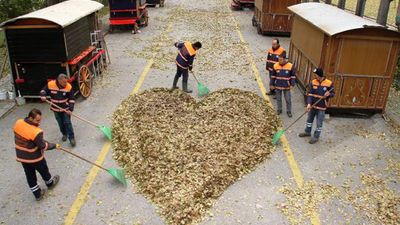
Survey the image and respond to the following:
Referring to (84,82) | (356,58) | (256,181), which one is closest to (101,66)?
(84,82)

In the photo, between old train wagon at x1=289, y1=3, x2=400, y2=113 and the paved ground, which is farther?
old train wagon at x1=289, y1=3, x2=400, y2=113

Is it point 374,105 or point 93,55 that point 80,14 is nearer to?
point 93,55

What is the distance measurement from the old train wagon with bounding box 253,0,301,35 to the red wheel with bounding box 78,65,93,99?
11.4 metres

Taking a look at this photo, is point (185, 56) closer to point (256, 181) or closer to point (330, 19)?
point (330, 19)

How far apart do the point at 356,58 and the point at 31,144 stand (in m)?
8.22

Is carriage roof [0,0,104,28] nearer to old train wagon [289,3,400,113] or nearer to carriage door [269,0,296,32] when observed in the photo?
→ old train wagon [289,3,400,113]

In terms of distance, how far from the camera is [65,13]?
1070 centimetres

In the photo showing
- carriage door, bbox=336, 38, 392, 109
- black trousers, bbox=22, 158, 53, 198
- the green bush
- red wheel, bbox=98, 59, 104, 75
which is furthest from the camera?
the green bush

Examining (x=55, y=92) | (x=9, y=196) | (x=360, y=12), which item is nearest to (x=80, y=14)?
(x=55, y=92)

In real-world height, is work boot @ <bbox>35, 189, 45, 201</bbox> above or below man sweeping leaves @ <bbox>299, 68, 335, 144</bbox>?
below

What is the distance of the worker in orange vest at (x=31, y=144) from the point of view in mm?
6148

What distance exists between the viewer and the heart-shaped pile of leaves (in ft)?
21.7

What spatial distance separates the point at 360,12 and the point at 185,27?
10572 millimetres

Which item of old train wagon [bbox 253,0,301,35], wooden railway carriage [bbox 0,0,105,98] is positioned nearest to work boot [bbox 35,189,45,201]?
wooden railway carriage [bbox 0,0,105,98]
